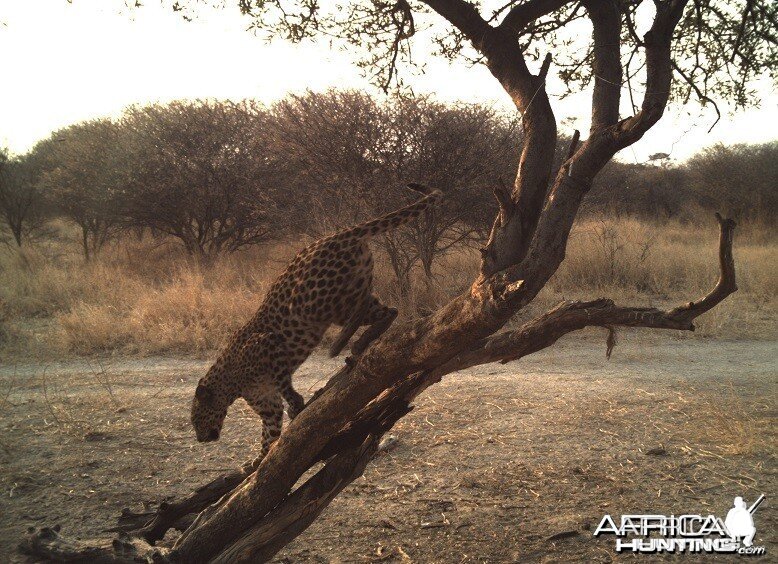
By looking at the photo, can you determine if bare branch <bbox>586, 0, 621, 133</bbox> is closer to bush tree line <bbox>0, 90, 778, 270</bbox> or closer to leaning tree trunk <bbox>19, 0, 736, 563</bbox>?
leaning tree trunk <bbox>19, 0, 736, 563</bbox>

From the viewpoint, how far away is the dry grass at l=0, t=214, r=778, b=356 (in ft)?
30.1

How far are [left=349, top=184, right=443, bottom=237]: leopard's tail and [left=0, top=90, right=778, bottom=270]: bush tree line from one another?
0.62 metres

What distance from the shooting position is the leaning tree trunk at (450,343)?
2643mm

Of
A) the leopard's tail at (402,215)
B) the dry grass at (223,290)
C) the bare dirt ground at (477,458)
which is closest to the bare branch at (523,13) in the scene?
the leopard's tail at (402,215)

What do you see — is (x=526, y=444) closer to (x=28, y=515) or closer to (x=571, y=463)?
(x=571, y=463)

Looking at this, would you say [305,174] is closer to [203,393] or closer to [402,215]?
[203,393]

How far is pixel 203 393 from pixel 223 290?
6625 mm

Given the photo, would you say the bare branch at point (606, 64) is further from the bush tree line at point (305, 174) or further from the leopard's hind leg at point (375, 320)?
the leopard's hind leg at point (375, 320)

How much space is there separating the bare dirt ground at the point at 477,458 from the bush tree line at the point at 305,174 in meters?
2.22

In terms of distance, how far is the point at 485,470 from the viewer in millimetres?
4535

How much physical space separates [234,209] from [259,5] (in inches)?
415

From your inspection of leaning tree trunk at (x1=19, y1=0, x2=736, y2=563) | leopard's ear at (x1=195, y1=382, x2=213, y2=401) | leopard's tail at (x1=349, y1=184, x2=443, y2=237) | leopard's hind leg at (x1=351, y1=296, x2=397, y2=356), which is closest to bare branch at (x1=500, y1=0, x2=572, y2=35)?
leaning tree trunk at (x1=19, y1=0, x2=736, y2=563)

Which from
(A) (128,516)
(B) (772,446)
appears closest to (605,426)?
(B) (772,446)

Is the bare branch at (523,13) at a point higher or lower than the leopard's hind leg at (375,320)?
higher
